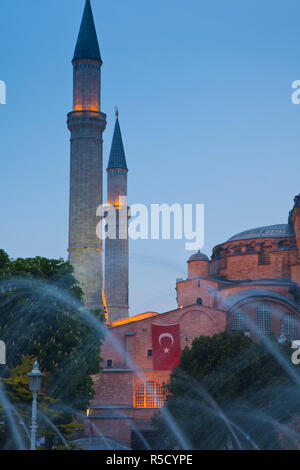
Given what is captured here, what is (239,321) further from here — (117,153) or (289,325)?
(117,153)

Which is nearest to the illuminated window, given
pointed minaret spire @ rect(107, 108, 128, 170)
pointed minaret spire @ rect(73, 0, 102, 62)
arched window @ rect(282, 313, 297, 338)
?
arched window @ rect(282, 313, 297, 338)

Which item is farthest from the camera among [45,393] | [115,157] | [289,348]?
[115,157]

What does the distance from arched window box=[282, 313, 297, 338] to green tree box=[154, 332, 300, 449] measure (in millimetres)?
12392

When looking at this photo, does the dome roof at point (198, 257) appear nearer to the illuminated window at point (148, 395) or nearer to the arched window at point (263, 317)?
the arched window at point (263, 317)

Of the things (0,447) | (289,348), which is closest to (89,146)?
(289,348)

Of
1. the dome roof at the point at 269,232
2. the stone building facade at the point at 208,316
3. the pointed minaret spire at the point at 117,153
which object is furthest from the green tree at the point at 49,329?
the pointed minaret spire at the point at 117,153

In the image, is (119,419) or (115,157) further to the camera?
(115,157)

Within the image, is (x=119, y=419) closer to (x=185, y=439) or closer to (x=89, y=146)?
(x=185, y=439)

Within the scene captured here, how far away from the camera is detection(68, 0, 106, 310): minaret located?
4291 cm

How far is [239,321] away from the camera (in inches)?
1886

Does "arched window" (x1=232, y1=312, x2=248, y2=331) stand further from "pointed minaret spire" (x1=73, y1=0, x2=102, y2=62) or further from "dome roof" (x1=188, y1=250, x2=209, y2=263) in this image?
"pointed minaret spire" (x1=73, y1=0, x2=102, y2=62)

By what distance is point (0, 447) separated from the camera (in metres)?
22.8

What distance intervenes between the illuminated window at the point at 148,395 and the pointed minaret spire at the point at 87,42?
64.7 feet
